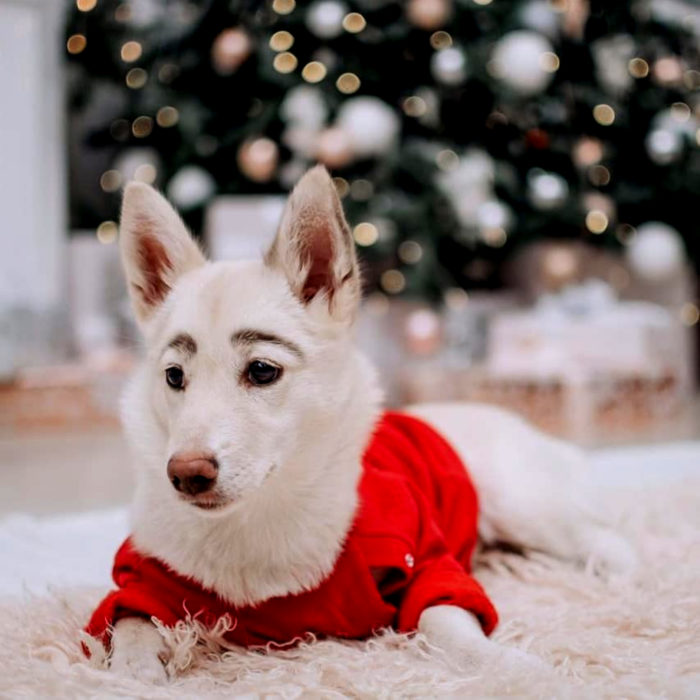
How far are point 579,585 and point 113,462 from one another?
7.55 ft

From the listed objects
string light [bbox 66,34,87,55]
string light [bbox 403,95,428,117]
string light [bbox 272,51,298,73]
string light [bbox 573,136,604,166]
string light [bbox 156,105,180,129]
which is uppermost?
string light [bbox 66,34,87,55]

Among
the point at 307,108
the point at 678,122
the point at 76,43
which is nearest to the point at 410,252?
the point at 307,108

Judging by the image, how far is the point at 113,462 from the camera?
320 cm

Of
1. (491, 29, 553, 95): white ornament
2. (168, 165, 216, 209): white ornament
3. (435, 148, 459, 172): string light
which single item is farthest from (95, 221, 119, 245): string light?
(491, 29, 553, 95): white ornament

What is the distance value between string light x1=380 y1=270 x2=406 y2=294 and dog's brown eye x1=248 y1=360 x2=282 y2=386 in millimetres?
3346

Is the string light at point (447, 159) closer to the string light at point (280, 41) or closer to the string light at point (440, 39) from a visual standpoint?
the string light at point (440, 39)

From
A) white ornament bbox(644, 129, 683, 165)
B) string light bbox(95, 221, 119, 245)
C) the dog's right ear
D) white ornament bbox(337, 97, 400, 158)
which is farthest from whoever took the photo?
string light bbox(95, 221, 119, 245)

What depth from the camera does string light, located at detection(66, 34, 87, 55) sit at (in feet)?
15.2

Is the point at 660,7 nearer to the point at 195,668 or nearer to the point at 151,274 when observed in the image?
the point at 151,274

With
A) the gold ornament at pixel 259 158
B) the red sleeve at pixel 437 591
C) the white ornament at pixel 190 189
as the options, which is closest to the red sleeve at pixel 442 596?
the red sleeve at pixel 437 591

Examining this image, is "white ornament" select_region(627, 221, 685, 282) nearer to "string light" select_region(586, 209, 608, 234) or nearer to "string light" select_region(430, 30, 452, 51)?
"string light" select_region(586, 209, 608, 234)

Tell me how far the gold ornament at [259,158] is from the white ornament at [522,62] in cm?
129

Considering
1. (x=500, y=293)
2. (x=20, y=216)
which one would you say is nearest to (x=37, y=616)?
(x=20, y=216)

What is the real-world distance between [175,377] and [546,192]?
143 inches
